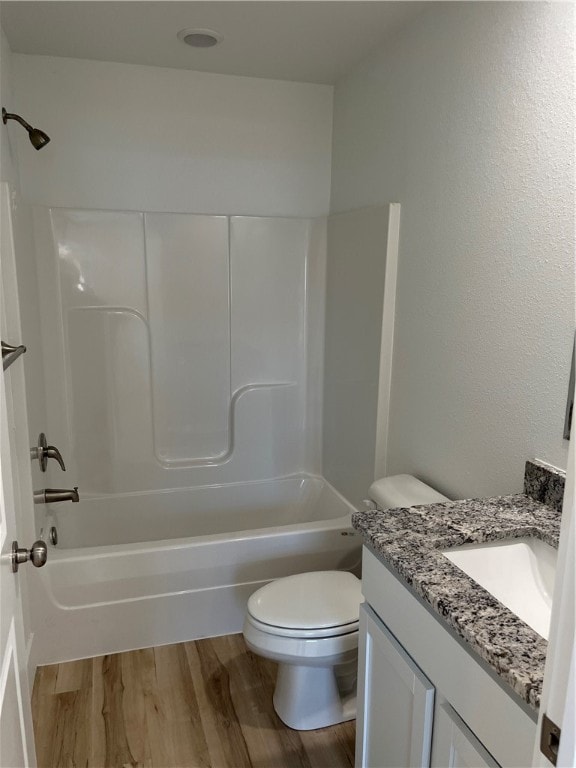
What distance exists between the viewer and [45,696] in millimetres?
2129

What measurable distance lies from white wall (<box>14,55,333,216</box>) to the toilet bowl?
1869 millimetres

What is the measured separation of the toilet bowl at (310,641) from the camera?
1851mm

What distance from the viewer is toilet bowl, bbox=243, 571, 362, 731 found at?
6.07 ft

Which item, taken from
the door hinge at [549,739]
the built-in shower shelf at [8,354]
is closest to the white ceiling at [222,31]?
the built-in shower shelf at [8,354]

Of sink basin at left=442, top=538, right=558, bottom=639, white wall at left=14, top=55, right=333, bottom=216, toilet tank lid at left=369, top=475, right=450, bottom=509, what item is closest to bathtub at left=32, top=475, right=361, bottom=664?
toilet tank lid at left=369, top=475, right=450, bottom=509

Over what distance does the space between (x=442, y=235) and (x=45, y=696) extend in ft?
7.00

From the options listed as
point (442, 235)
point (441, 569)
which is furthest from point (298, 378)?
point (441, 569)

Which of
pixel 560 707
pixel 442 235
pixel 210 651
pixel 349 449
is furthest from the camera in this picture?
pixel 349 449

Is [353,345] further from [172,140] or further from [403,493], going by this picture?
[172,140]

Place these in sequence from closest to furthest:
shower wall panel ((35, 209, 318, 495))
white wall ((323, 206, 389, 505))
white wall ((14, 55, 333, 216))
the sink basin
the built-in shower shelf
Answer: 1. the sink basin
2. the built-in shower shelf
3. white wall ((323, 206, 389, 505))
4. white wall ((14, 55, 333, 216))
5. shower wall panel ((35, 209, 318, 495))

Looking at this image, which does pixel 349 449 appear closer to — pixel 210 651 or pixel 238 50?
pixel 210 651

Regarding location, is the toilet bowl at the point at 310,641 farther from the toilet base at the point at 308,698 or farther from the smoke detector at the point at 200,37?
the smoke detector at the point at 200,37

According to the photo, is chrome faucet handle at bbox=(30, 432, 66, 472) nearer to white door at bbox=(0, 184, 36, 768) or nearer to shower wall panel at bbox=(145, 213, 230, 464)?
shower wall panel at bbox=(145, 213, 230, 464)

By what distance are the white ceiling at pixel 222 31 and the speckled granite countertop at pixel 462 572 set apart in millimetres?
1681
